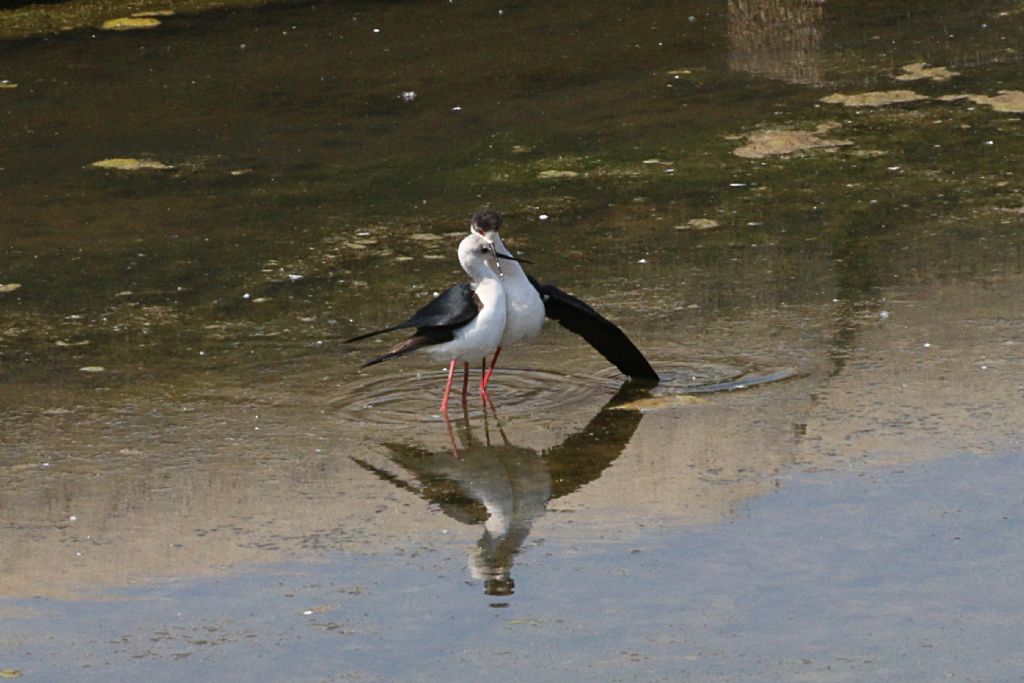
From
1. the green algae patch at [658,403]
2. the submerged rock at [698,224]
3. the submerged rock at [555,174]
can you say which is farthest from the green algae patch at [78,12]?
the green algae patch at [658,403]

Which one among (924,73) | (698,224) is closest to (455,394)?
(698,224)

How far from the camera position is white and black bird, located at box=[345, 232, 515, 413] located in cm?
684

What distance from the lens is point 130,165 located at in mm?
10609

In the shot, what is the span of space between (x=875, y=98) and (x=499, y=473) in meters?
5.70

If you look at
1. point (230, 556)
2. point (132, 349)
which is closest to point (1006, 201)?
point (132, 349)

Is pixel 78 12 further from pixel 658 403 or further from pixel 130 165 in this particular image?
pixel 658 403

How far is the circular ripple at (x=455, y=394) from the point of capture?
6.87 metres

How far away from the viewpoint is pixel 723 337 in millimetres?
7516

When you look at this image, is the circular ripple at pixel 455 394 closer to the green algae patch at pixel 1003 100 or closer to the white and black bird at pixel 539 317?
the white and black bird at pixel 539 317

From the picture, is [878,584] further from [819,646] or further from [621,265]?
[621,265]

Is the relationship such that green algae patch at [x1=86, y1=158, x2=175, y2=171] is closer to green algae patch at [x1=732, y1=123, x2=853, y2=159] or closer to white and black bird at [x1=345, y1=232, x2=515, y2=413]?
green algae patch at [x1=732, y1=123, x2=853, y2=159]

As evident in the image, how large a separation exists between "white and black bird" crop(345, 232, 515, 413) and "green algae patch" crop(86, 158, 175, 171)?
3.96 meters

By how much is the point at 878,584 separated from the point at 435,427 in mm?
2145

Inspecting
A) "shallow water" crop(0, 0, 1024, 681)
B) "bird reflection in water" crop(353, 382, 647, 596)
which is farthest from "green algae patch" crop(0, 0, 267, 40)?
"bird reflection in water" crop(353, 382, 647, 596)
